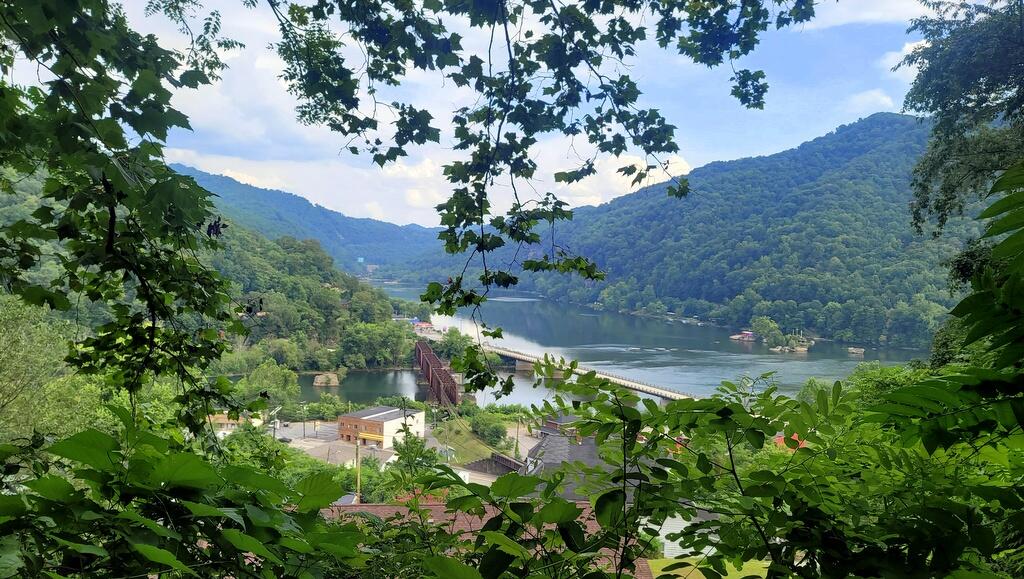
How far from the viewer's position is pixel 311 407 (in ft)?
80.4

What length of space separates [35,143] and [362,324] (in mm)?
33045

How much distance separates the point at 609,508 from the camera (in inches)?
29.5

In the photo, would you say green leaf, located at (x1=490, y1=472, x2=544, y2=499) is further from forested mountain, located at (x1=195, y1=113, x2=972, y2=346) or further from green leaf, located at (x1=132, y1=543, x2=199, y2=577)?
forested mountain, located at (x1=195, y1=113, x2=972, y2=346)

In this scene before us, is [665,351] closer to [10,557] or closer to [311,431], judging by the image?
[311,431]

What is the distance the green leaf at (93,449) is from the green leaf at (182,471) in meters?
0.05

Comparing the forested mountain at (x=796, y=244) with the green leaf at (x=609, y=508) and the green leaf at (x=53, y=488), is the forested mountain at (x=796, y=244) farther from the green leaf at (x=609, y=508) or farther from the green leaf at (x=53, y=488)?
the green leaf at (x=53, y=488)

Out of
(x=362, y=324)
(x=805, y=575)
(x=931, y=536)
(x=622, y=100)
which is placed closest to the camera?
(x=931, y=536)

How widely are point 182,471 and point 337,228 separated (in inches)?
2751

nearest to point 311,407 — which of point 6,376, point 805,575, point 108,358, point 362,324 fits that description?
point 362,324

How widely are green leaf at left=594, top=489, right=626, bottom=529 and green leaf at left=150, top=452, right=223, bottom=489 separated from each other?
1.60ft

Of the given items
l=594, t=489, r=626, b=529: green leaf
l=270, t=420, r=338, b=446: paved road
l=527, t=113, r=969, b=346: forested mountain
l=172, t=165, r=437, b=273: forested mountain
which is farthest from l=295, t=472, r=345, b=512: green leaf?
l=172, t=165, r=437, b=273: forested mountain

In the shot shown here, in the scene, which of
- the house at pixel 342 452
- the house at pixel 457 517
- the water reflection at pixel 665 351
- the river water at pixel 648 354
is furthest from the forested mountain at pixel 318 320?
the house at pixel 457 517

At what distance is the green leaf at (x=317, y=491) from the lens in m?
0.70

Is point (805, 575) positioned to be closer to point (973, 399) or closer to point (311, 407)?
point (973, 399)
